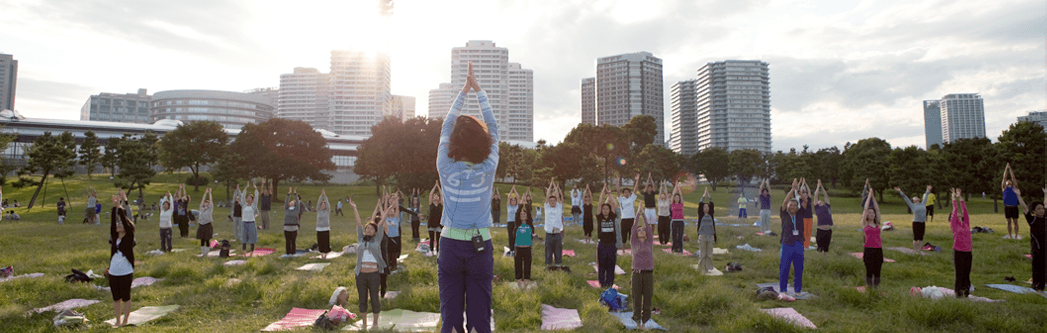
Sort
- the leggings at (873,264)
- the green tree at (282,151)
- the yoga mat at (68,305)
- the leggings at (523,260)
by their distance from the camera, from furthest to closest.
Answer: the green tree at (282,151), the leggings at (523,260), the leggings at (873,264), the yoga mat at (68,305)

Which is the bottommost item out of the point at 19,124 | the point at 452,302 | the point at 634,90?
the point at 452,302

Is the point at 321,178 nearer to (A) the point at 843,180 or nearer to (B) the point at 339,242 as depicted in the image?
(B) the point at 339,242

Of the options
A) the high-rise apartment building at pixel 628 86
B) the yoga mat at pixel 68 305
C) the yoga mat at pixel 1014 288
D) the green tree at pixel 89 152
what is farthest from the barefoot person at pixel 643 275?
the high-rise apartment building at pixel 628 86

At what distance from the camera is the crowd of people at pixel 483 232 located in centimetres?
370

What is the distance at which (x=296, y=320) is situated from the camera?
24.8ft

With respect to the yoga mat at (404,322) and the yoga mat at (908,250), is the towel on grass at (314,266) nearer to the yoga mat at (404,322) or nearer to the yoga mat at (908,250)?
the yoga mat at (404,322)

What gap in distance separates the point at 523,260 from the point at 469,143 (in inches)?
259

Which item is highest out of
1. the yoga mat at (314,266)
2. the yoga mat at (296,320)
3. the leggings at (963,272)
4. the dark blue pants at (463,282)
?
the dark blue pants at (463,282)

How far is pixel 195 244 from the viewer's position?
56.5 ft

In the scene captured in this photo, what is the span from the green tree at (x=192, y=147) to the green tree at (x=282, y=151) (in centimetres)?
543

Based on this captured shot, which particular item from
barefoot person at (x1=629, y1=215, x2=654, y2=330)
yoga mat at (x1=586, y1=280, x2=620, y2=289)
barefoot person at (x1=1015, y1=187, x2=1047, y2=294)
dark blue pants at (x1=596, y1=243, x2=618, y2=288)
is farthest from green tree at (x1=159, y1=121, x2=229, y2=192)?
barefoot person at (x1=1015, y1=187, x2=1047, y2=294)

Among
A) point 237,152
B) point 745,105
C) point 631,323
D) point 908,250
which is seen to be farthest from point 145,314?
point 745,105

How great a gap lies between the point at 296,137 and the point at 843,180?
70619 millimetres

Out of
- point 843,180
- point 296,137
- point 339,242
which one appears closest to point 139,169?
point 296,137
